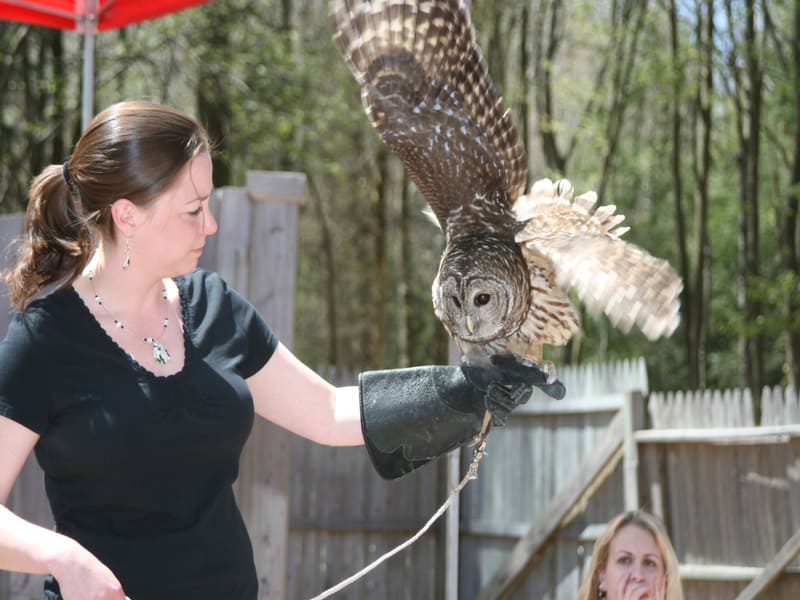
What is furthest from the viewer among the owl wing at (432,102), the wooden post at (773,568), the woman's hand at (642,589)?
the wooden post at (773,568)

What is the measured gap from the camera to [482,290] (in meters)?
2.75

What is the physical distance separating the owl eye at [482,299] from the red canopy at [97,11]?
1788mm

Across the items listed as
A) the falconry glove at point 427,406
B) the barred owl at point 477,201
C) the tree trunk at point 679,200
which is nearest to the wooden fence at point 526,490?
the barred owl at point 477,201

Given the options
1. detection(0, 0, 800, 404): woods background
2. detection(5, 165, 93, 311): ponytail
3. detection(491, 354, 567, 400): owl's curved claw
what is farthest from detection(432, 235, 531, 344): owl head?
detection(0, 0, 800, 404): woods background

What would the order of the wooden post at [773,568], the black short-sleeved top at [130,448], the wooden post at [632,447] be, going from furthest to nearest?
the wooden post at [632,447]
the wooden post at [773,568]
the black short-sleeved top at [130,448]

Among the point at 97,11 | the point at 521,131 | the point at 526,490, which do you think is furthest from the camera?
the point at 521,131

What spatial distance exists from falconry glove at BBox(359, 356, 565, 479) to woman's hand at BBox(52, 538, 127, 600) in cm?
69

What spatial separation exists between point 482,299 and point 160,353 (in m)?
1.17

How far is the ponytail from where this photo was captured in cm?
181

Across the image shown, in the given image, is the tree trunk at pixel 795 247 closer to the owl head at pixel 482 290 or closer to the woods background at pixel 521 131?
the woods background at pixel 521 131

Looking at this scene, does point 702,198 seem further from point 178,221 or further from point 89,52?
point 178,221

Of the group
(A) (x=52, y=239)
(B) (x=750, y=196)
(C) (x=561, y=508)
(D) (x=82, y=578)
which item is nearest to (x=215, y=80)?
(B) (x=750, y=196)

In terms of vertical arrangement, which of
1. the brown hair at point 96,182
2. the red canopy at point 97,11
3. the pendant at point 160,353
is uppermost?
the red canopy at point 97,11

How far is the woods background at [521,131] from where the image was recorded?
10836mm
